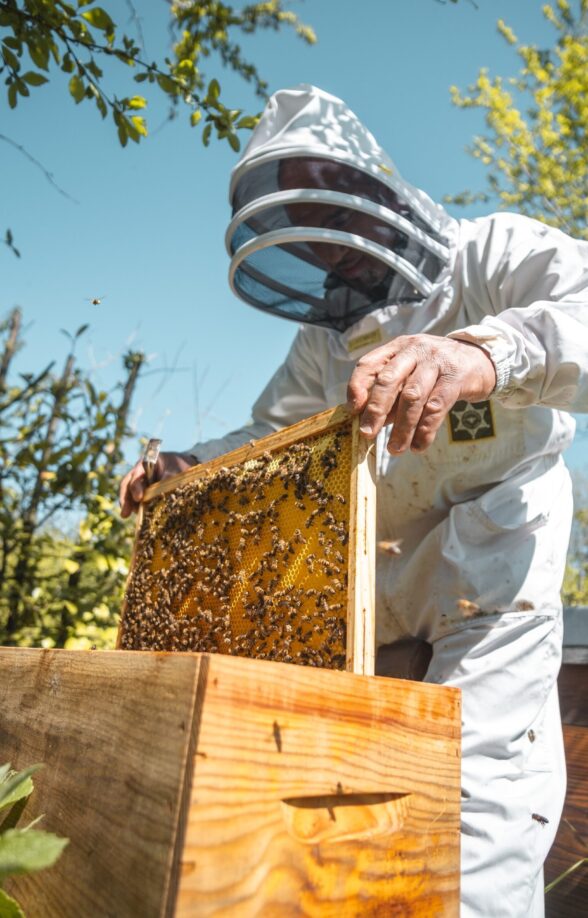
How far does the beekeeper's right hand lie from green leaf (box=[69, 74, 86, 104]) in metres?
1.39

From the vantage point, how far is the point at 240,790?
3.19 feet

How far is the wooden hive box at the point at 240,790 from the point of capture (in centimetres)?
94

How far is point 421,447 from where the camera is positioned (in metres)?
1.56

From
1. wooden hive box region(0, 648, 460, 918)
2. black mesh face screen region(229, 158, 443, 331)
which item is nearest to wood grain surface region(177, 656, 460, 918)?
wooden hive box region(0, 648, 460, 918)

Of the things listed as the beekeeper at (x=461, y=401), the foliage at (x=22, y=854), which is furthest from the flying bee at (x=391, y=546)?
the foliage at (x=22, y=854)

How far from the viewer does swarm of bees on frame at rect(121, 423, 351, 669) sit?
1.60 metres

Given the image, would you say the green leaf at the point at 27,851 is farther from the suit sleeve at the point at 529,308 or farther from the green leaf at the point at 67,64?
the green leaf at the point at 67,64

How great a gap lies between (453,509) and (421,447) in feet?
2.01

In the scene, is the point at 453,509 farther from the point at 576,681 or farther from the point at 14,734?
the point at 14,734

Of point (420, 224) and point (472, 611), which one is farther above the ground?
point (420, 224)

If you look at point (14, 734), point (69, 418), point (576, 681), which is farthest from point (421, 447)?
point (69, 418)

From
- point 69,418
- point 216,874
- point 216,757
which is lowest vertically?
point 216,874

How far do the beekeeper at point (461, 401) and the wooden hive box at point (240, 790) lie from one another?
0.56m

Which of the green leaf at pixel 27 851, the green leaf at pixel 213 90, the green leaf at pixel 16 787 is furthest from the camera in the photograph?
the green leaf at pixel 213 90
